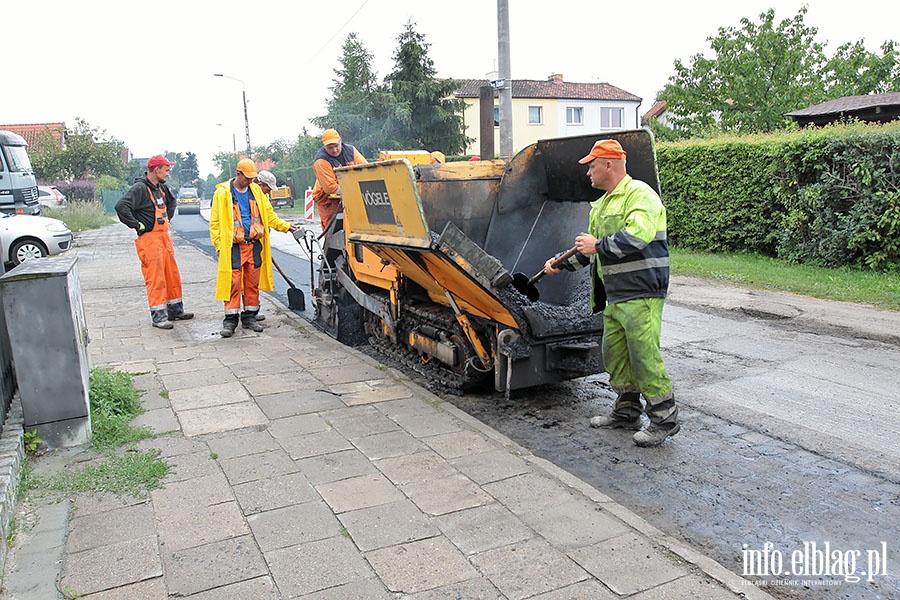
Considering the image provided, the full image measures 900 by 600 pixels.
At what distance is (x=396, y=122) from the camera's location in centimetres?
3177

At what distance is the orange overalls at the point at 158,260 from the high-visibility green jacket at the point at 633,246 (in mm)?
5461

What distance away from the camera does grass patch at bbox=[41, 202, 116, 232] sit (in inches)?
1042

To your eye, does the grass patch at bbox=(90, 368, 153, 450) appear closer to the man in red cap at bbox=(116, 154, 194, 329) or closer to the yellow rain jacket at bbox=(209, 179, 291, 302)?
the yellow rain jacket at bbox=(209, 179, 291, 302)

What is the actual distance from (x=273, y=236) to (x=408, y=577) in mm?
18129

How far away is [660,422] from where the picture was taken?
175 inches

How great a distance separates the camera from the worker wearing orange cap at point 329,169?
24.6 feet

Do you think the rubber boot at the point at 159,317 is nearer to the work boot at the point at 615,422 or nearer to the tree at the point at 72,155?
the work boot at the point at 615,422

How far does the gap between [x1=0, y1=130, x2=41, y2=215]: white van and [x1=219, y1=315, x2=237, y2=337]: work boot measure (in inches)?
603

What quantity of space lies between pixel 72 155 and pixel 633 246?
40086 millimetres

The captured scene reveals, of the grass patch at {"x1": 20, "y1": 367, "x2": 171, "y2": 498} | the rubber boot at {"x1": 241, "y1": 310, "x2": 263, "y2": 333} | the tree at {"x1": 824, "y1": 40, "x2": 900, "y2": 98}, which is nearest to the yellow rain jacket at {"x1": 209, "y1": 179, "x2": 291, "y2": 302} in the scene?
the rubber boot at {"x1": 241, "y1": 310, "x2": 263, "y2": 333}

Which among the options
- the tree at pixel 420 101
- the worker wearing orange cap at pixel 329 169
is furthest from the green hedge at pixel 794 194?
the tree at pixel 420 101

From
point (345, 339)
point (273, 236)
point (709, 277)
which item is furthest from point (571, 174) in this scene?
point (273, 236)

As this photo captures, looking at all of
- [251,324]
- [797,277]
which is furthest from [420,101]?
[251,324]

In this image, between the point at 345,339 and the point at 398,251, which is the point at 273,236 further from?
the point at 398,251
